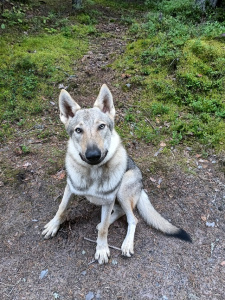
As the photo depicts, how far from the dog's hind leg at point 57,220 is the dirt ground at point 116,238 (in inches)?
4.4

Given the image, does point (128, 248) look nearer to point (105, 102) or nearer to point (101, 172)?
point (101, 172)

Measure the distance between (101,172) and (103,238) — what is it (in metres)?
1.05

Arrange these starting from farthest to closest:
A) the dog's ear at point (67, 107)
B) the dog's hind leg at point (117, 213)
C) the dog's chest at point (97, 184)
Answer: the dog's hind leg at point (117, 213), the dog's ear at point (67, 107), the dog's chest at point (97, 184)

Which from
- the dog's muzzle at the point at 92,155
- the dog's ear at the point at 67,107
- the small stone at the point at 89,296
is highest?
the dog's ear at the point at 67,107

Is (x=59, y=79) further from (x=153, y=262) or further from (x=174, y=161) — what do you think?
(x=153, y=262)

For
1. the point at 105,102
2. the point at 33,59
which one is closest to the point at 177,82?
the point at 105,102

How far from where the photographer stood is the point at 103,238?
3.53 meters

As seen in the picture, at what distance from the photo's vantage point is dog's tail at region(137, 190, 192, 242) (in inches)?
139

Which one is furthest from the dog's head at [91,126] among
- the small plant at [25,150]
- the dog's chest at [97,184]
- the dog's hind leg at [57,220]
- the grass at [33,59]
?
the grass at [33,59]

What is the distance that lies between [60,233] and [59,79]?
4681 mm

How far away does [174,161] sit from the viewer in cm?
516

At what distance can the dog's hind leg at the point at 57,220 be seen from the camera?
12.2 feet

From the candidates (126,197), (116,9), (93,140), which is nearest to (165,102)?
(126,197)

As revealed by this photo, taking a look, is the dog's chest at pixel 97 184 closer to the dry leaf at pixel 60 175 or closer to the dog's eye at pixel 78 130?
the dog's eye at pixel 78 130
